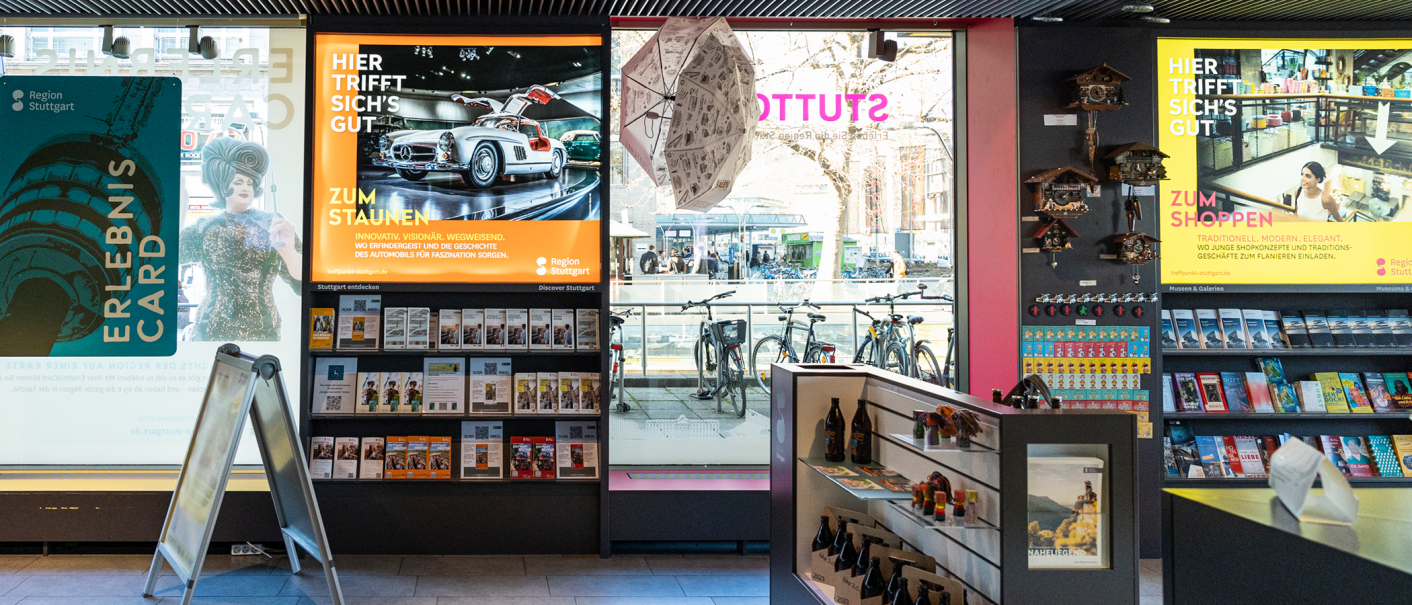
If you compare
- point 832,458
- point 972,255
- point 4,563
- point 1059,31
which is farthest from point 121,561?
point 1059,31

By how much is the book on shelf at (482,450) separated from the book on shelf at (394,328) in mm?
595

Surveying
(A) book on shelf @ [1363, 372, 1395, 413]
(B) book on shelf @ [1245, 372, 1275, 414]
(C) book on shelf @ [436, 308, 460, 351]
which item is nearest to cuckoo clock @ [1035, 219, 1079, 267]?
(B) book on shelf @ [1245, 372, 1275, 414]

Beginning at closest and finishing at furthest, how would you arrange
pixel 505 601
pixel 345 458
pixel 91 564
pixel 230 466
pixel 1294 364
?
1. pixel 230 466
2. pixel 505 601
3. pixel 91 564
4. pixel 345 458
5. pixel 1294 364

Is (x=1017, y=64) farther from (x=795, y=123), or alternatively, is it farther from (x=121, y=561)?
(x=121, y=561)

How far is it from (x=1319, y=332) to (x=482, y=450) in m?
4.95

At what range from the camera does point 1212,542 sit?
74.5 inches

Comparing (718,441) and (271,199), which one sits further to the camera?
(718,441)

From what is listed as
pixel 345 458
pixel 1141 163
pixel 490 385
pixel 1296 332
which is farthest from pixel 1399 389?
pixel 345 458

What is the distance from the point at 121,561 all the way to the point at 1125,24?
636cm

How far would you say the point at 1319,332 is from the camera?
5.19 metres

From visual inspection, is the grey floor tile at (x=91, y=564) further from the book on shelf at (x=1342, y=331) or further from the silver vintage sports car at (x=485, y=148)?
the book on shelf at (x=1342, y=331)

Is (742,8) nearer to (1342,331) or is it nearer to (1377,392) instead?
(1342,331)

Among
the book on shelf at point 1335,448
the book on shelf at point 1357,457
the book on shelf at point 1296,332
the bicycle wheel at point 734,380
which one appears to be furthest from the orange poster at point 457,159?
the book on shelf at point 1357,457

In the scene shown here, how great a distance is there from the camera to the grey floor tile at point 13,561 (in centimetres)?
467
